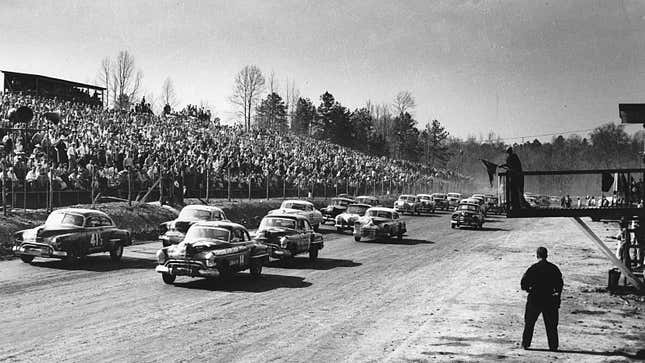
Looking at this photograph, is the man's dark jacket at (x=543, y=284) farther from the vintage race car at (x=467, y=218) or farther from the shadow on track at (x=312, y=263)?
the vintage race car at (x=467, y=218)

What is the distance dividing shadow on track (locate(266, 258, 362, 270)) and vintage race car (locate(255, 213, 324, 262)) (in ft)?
1.21

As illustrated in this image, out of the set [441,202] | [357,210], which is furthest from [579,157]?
[357,210]

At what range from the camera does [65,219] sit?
19.5 meters

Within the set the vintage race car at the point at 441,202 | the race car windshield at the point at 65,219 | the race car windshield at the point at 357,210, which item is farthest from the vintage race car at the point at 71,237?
the vintage race car at the point at 441,202

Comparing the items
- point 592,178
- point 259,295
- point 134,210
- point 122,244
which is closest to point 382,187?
point 592,178

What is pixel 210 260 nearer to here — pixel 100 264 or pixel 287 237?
pixel 287 237

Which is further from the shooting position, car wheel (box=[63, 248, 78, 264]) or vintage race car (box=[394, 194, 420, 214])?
vintage race car (box=[394, 194, 420, 214])

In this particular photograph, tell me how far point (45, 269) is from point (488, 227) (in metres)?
32.9

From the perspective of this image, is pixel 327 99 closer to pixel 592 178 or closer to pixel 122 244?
pixel 592 178

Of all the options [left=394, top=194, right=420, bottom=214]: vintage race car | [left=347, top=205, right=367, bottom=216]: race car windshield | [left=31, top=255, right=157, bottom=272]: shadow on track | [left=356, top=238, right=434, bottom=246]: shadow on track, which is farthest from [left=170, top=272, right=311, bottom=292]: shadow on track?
[left=394, top=194, right=420, bottom=214]: vintage race car

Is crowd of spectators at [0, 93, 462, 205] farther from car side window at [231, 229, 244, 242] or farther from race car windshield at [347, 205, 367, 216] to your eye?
car side window at [231, 229, 244, 242]

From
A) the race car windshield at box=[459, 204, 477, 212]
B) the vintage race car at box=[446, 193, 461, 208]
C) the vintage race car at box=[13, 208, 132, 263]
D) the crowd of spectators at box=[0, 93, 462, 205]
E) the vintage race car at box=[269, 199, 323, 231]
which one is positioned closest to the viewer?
the vintage race car at box=[13, 208, 132, 263]

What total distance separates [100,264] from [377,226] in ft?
46.4

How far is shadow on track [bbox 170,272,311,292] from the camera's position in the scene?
1608 centimetres
